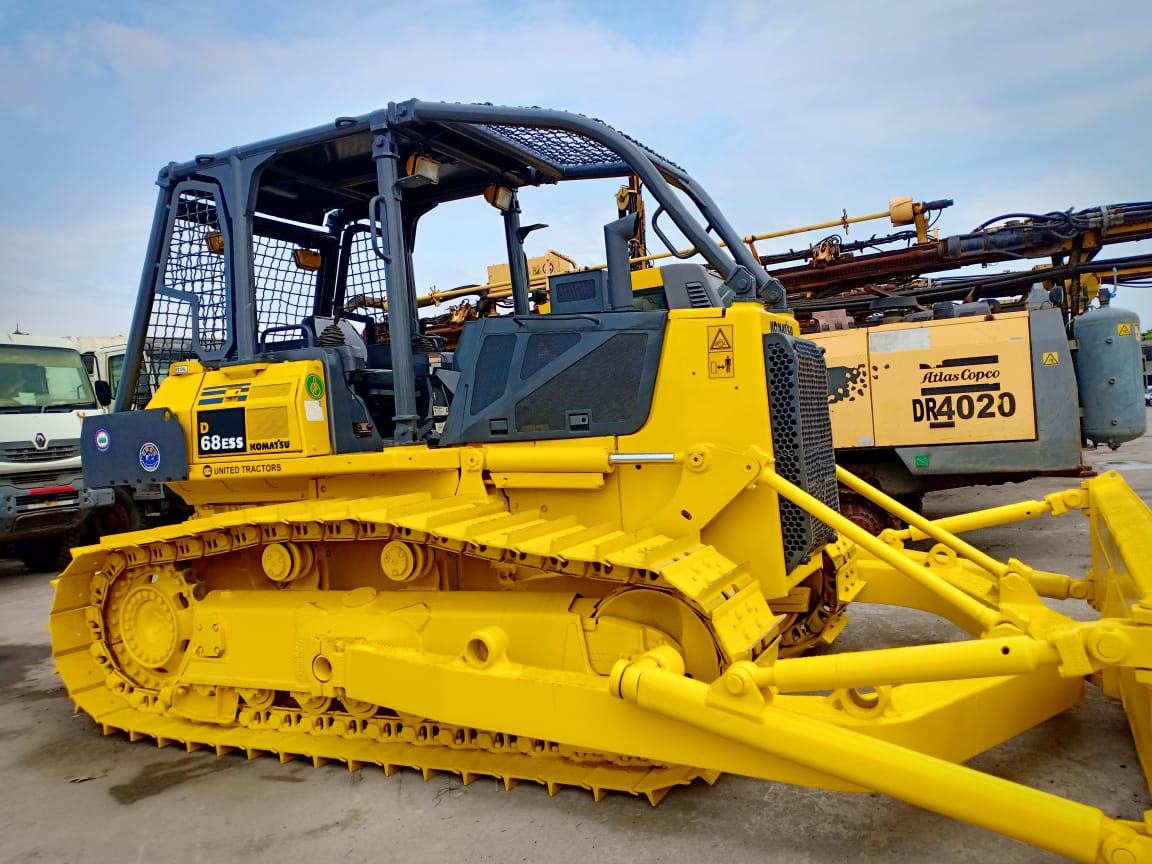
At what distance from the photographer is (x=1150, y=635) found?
7.63 feet

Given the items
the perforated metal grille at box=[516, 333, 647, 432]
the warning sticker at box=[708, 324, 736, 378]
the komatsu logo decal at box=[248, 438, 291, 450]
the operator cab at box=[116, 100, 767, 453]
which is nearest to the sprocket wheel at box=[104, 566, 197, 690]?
the komatsu logo decal at box=[248, 438, 291, 450]

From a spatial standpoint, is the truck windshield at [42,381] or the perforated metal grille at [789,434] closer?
the perforated metal grille at [789,434]

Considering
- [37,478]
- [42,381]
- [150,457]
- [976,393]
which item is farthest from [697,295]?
[42,381]

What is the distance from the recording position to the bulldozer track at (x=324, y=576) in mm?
3279

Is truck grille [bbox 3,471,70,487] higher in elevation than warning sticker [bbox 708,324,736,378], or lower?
lower

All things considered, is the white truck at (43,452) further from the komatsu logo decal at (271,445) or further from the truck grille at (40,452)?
the komatsu logo decal at (271,445)

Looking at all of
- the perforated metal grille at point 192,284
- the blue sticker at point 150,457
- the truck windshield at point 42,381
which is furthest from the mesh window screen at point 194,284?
the truck windshield at point 42,381

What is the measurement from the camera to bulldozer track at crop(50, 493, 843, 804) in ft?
10.8

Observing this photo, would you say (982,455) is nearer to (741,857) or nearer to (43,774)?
(741,857)

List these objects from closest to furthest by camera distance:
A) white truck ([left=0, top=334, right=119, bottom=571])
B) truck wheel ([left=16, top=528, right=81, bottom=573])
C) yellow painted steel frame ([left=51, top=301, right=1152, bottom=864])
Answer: yellow painted steel frame ([left=51, top=301, right=1152, bottom=864])
white truck ([left=0, top=334, right=119, bottom=571])
truck wheel ([left=16, top=528, right=81, bottom=573])

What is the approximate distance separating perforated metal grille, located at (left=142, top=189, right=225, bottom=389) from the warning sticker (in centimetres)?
265

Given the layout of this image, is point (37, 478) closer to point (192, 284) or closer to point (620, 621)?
point (192, 284)

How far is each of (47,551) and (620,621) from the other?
34.0 ft

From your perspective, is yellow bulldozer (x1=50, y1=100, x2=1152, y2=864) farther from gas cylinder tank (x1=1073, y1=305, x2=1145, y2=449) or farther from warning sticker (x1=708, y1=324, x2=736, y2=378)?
gas cylinder tank (x1=1073, y1=305, x2=1145, y2=449)
